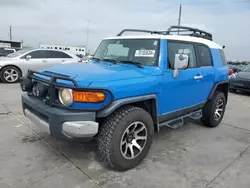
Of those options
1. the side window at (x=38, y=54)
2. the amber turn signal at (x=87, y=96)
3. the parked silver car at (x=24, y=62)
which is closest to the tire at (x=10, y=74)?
the parked silver car at (x=24, y=62)

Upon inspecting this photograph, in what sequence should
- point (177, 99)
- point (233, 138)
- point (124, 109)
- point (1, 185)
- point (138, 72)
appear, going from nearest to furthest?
point (1, 185)
point (124, 109)
point (138, 72)
point (177, 99)
point (233, 138)

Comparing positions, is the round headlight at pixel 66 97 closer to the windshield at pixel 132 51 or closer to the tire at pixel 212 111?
the windshield at pixel 132 51

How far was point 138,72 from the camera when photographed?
3084 mm

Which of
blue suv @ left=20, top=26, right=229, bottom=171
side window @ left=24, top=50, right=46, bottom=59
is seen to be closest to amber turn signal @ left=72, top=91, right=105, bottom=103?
blue suv @ left=20, top=26, right=229, bottom=171

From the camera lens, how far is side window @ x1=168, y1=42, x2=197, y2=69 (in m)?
3.52

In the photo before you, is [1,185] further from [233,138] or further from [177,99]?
[233,138]

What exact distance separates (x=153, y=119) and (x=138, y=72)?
30.2 inches

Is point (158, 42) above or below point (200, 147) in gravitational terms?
above

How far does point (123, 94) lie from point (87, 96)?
A: 0.45 metres

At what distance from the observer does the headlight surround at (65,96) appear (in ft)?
8.63

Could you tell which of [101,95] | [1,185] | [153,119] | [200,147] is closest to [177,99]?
[153,119]

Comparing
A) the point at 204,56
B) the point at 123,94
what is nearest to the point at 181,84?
the point at 204,56

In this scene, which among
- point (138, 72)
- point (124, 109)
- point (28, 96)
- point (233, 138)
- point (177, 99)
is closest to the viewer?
point (124, 109)

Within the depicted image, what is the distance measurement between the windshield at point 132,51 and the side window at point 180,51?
263mm
